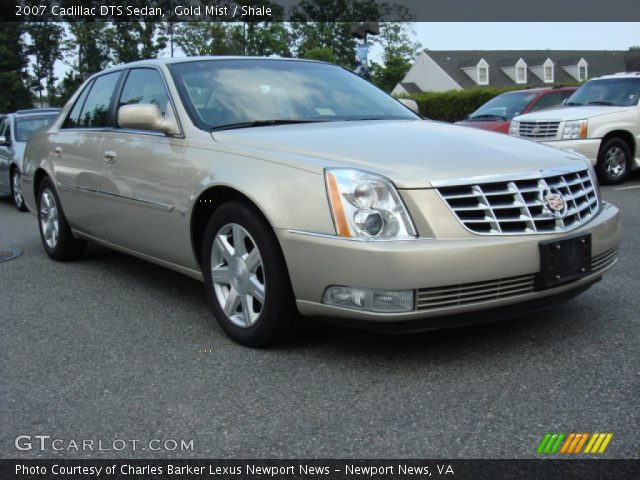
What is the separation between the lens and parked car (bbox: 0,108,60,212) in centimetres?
1133

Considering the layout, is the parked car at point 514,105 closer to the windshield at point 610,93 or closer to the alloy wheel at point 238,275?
the windshield at point 610,93

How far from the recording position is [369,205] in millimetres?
3412

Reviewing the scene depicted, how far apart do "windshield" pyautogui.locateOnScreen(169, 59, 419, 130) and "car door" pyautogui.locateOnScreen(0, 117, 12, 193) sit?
773 cm

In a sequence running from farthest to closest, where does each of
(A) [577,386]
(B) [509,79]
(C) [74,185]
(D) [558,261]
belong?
(B) [509,79] < (C) [74,185] < (D) [558,261] < (A) [577,386]

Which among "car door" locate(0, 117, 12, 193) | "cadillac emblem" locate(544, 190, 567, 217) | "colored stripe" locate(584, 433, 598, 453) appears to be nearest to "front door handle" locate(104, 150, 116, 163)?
"cadillac emblem" locate(544, 190, 567, 217)

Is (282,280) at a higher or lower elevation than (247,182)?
lower

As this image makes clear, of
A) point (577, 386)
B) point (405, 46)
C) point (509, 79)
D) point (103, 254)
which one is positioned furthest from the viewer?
point (405, 46)

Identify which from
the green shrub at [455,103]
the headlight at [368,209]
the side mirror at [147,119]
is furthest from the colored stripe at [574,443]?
the green shrub at [455,103]

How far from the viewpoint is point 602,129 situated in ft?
36.2

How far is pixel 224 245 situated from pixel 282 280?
20.2 inches
